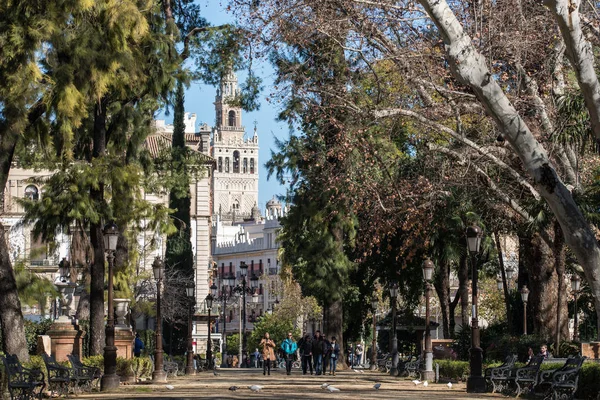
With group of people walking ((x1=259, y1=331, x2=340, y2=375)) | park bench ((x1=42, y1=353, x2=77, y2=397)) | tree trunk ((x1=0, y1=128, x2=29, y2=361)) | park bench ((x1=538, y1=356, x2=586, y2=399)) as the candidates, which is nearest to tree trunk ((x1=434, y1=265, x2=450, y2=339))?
group of people walking ((x1=259, y1=331, x2=340, y2=375))

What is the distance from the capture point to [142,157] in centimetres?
3447

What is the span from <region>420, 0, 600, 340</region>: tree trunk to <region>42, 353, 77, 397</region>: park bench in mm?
11046

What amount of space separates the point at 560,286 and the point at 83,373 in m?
11.4

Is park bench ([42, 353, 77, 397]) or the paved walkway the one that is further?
the paved walkway

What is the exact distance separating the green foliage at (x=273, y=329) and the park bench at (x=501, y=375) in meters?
82.0

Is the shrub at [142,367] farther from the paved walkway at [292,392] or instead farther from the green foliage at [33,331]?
the paved walkway at [292,392]

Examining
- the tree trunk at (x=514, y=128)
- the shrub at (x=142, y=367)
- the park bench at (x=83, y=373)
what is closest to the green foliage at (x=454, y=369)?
the shrub at (x=142, y=367)

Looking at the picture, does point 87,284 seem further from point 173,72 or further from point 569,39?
point 569,39

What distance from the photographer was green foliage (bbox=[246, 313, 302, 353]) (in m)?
109

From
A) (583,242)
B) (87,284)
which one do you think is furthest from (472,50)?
(87,284)

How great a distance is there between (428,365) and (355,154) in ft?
22.7

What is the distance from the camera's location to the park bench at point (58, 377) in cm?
2257

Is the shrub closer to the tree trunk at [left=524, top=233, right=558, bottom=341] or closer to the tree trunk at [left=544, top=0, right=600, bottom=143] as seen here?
the tree trunk at [left=524, top=233, right=558, bottom=341]

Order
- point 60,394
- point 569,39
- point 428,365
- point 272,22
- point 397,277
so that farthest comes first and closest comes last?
point 397,277 < point 428,365 < point 272,22 < point 60,394 < point 569,39
